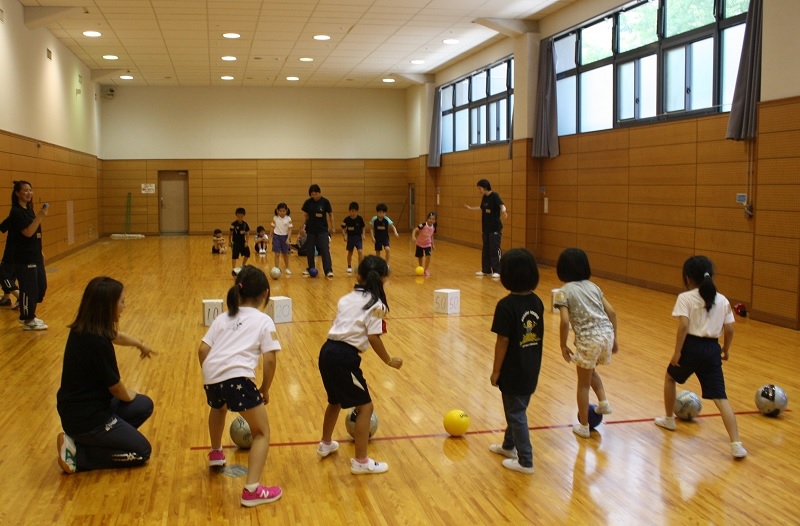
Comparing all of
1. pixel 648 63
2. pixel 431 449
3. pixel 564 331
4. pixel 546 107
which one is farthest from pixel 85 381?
pixel 546 107

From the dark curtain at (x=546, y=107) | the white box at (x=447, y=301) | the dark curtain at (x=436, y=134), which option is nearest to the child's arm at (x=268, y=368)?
the white box at (x=447, y=301)

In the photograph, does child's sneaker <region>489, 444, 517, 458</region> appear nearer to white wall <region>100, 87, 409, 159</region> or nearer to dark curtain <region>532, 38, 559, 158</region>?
dark curtain <region>532, 38, 559, 158</region>

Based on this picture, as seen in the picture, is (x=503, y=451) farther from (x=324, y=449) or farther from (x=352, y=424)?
(x=324, y=449)

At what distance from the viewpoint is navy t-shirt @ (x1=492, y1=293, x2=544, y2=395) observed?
4.40m

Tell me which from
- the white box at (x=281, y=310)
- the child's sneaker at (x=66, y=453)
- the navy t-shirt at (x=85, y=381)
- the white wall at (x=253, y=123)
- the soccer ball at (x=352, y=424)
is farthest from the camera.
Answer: the white wall at (x=253, y=123)

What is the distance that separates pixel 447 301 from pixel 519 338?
19.1ft

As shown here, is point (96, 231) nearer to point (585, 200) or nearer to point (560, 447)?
point (585, 200)

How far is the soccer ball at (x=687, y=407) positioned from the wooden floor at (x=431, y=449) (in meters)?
0.14

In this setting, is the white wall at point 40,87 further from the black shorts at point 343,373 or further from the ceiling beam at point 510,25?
the black shorts at point 343,373

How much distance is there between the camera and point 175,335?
882 centimetres

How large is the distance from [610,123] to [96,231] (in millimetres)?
16116

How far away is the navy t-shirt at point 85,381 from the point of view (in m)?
4.32

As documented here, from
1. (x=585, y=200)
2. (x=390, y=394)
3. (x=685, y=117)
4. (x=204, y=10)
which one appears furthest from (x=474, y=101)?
(x=390, y=394)

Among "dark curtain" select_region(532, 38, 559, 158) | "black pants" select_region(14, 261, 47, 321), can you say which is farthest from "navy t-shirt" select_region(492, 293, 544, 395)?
"dark curtain" select_region(532, 38, 559, 158)
